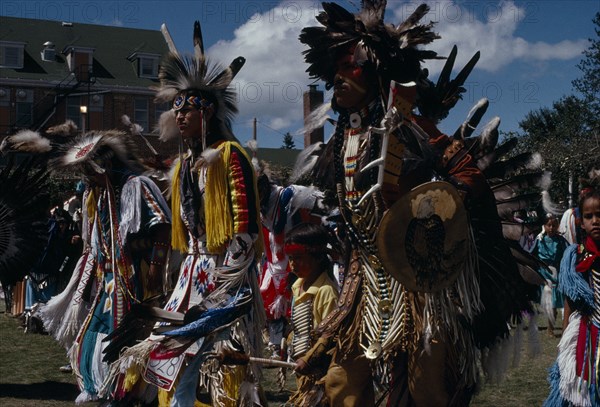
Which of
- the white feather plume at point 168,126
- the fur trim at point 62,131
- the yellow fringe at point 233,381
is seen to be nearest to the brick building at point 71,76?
the fur trim at point 62,131

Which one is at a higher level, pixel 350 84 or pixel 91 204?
pixel 350 84

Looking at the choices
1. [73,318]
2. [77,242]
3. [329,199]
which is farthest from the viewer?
[77,242]

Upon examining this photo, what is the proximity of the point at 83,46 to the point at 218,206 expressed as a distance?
120 feet

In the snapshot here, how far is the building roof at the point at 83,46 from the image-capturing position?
38.0m

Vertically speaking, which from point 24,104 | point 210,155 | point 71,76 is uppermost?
point 71,76

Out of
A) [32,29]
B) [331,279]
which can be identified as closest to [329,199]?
→ [331,279]

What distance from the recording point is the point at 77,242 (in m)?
9.79

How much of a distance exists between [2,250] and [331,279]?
108 inches

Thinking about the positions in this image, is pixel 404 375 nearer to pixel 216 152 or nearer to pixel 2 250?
pixel 216 152

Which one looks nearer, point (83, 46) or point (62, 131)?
point (62, 131)

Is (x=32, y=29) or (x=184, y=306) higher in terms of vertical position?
(x=32, y=29)

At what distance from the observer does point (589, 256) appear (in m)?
4.84

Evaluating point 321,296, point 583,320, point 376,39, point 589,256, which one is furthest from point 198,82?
point 583,320

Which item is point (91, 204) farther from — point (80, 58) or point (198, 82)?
point (80, 58)
